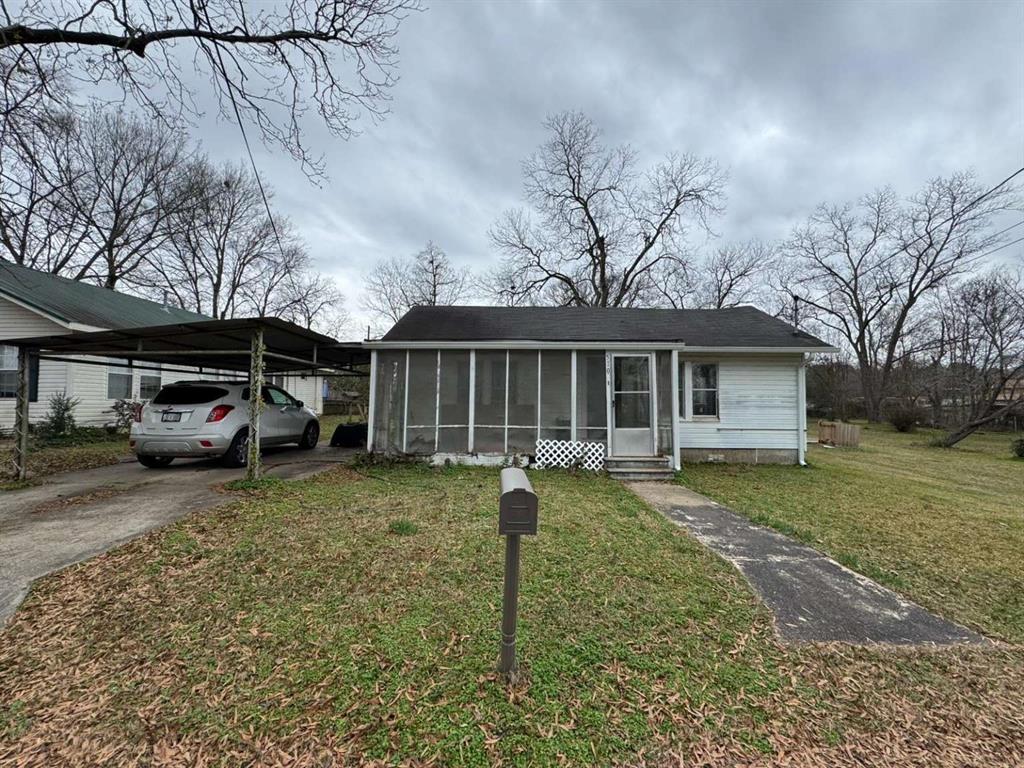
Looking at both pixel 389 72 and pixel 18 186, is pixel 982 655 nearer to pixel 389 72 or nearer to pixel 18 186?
pixel 389 72

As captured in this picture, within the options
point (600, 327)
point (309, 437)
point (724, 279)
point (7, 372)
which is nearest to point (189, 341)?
point (309, 437)

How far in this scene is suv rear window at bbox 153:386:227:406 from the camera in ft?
23.3

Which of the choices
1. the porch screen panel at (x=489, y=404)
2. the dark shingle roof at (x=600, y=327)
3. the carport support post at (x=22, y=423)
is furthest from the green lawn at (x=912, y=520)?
the carport support post at (x=22, y=423)

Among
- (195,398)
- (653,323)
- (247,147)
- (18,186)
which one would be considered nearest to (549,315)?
(653,323)

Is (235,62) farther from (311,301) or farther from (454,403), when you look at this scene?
(311,301)

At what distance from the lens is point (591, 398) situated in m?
8.54

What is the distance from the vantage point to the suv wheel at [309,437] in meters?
10.4

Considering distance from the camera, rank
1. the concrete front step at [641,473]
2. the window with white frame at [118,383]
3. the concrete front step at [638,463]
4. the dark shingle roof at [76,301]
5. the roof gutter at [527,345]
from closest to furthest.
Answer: the concrete front step at [641,473]
the concrete front step at [638,463]
the roof gutter at [527,345]
the dark shingle roof at [76,301]
the window with white frame at [118,383]

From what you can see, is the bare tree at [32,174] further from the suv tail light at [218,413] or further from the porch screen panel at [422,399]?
the porch screen panel at [422,399]

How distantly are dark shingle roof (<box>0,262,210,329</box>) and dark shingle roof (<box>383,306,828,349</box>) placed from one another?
7379 mm

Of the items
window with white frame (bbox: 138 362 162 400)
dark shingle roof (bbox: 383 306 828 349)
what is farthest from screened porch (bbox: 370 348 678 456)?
window with white frame (bbox: 138 362 162 400)

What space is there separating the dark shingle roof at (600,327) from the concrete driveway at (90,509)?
388cm

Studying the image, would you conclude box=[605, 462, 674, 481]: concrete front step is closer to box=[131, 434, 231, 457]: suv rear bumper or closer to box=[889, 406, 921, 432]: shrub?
box=[131, 434, 231, 457]: suv rear bumper

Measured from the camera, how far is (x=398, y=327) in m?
9.37
